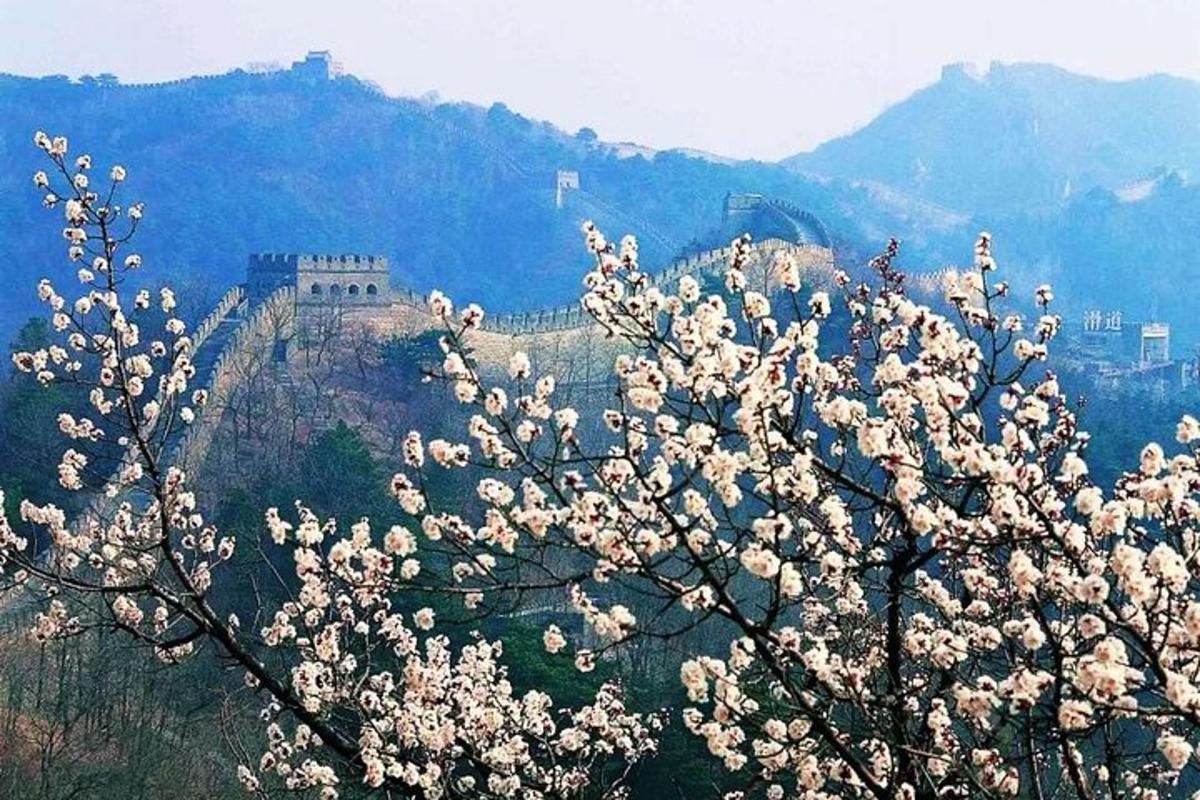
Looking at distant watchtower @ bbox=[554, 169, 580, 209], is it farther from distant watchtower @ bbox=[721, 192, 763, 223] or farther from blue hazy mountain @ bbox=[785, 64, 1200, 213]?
blue hazy mountain @ bbox=[785, 64, 1200, 213]

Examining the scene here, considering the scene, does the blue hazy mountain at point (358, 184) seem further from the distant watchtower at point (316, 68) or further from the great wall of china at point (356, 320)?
the great wall of china at point (356, 320)

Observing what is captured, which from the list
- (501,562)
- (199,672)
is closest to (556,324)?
(501,562)

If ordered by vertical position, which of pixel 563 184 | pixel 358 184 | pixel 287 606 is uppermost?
pixel 358 184

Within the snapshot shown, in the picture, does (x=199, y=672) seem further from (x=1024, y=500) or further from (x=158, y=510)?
(x=1024, y=500)

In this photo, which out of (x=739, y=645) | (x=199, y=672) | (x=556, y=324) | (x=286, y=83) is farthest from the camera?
(x=286, y=83)

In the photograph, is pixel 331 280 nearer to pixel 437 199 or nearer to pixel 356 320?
pixel 356 320

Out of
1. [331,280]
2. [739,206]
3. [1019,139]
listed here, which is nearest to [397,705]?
[331,280]
